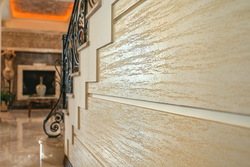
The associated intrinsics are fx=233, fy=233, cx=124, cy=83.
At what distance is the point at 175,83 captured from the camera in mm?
573

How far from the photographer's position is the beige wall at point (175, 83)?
41 cm

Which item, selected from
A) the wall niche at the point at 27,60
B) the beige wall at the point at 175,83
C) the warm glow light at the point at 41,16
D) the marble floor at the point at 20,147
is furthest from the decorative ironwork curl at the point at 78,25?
the wall niche at the point at 27,60

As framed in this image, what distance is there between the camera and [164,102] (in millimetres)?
619

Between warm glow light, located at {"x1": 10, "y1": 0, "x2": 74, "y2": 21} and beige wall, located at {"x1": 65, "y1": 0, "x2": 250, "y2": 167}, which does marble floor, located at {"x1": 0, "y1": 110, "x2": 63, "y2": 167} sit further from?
warm glow light, located at {"x1": 10, "y1": 0, "x2": 74, "y2": 21}

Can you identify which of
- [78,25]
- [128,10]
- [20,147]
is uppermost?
[78,25]

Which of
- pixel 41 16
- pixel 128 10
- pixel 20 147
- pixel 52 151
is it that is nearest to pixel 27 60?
pixel 41 16

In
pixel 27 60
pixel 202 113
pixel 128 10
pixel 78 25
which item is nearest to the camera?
pixel 202 113

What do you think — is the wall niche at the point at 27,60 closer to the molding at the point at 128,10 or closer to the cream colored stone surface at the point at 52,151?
the cream colored stone surface at the point at 52,151

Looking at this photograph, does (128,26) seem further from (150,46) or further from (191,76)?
(191,76)

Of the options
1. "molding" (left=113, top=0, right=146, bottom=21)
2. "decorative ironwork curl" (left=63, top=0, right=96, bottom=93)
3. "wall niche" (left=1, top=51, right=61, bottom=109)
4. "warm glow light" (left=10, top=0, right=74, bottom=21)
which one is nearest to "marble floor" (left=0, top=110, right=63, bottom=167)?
"decorative ironwork curl" (left=63, top=0, right=96, bottom=93)

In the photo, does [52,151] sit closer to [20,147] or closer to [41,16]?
[20,147]

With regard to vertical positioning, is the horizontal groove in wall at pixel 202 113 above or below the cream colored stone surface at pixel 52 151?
above

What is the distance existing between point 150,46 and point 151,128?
0.79 ft

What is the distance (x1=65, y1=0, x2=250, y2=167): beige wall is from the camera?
41 cm
